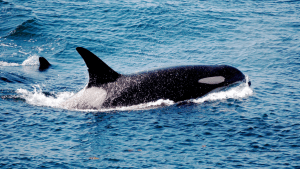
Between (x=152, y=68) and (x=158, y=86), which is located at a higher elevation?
(x=152, y=68)

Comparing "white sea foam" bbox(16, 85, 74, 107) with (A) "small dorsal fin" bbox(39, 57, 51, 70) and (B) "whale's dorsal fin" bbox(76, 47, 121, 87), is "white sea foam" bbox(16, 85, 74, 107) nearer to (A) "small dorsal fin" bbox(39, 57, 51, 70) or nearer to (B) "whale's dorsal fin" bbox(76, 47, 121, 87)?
(B) "whale's dorsal fin" bbox(76, 47, 121, 87)

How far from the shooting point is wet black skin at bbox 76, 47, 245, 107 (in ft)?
45.7

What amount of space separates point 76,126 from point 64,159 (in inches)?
95.2

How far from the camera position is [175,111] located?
1379cm

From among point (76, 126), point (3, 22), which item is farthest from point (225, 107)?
point (3, 22)

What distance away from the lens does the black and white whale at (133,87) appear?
1394 cm

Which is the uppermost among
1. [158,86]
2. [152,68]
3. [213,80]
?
[152,68]

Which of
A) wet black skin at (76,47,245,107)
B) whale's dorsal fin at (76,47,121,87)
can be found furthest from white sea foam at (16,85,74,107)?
wet black skin at (76,47,245,107)

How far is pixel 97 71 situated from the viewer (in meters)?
13.9

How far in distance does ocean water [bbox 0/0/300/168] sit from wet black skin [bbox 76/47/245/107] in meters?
0.37

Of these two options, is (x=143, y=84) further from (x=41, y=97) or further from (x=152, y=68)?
(x=41, y=97)

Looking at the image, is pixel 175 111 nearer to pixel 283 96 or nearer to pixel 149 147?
pixel 149 147

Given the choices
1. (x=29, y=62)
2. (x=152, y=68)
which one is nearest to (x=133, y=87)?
(x=152, y=68)

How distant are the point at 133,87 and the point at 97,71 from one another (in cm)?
151
